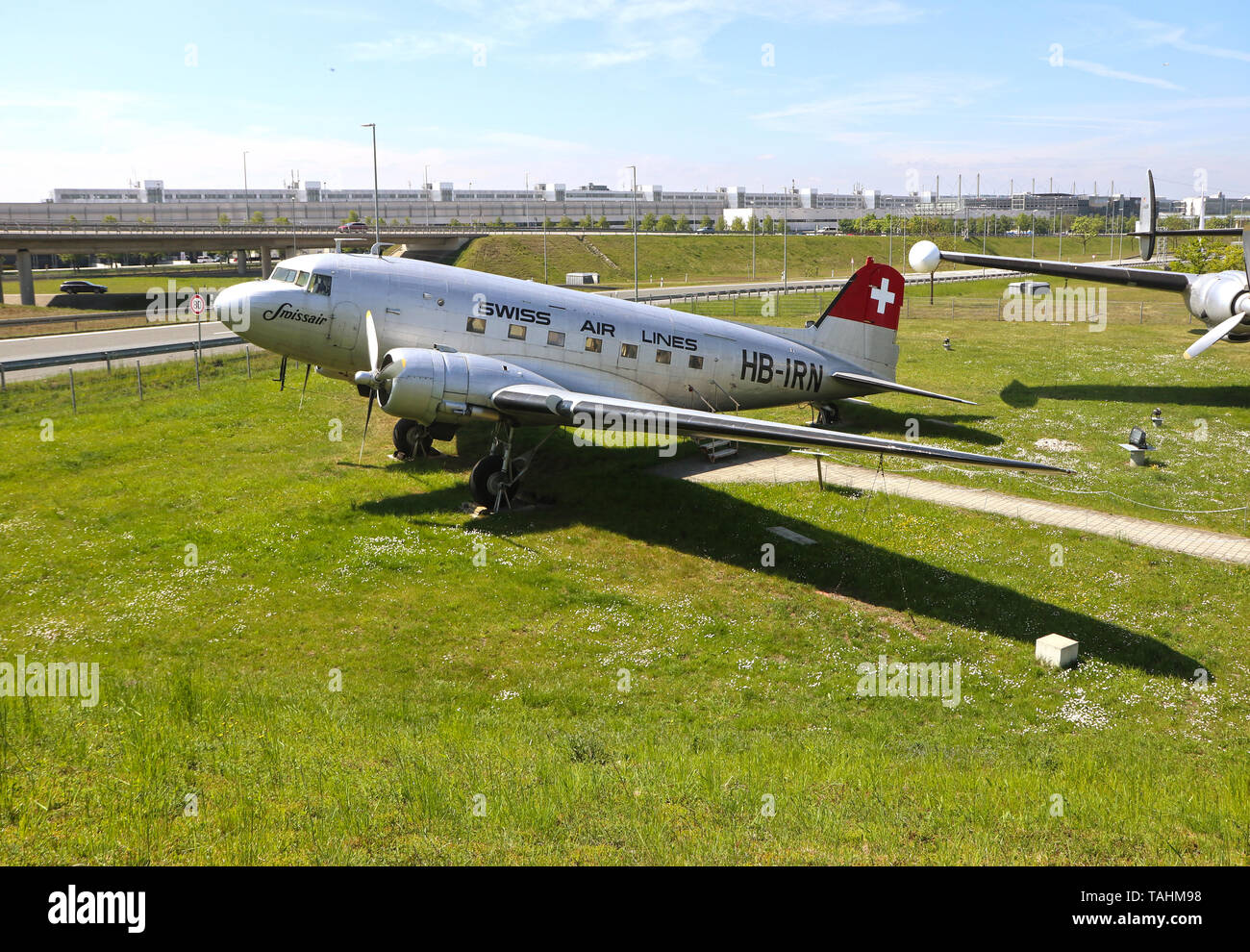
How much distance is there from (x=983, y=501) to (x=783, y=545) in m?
6.76

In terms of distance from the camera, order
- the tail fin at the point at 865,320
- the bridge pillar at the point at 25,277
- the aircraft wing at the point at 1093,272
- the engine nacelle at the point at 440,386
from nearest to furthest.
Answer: the engine nacelle at the point at 440,386, the tail fin at the point at 865,320, the aircraft wing at the point at 1093,272, the bridge pillar at the point at 25,277

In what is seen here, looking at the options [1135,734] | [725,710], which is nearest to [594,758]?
[725,710]

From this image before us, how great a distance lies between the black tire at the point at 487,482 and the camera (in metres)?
22.1

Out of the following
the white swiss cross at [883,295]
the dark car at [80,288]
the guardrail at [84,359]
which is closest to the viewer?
the white swiss cross at [883,295]

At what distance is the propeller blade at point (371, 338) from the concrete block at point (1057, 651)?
16.1 m

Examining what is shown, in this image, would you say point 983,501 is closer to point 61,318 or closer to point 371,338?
point 371,338

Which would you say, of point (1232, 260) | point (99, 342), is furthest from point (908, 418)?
point (1232, 260)

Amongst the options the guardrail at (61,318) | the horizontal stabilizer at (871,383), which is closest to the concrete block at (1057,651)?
the horizontal stabilizer at (871,383)

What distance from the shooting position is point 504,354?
22984 mm

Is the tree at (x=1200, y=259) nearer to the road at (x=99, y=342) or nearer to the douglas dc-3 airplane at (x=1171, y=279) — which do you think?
the douglas dc-3 airplane at (x=1171, y=279)

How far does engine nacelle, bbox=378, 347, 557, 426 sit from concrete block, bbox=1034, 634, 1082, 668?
519 inches

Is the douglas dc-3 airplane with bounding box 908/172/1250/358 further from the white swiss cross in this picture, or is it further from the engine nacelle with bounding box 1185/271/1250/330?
the white swiss cross

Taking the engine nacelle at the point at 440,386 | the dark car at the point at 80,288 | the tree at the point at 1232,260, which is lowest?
the engine nacelle at the point at 440,386
